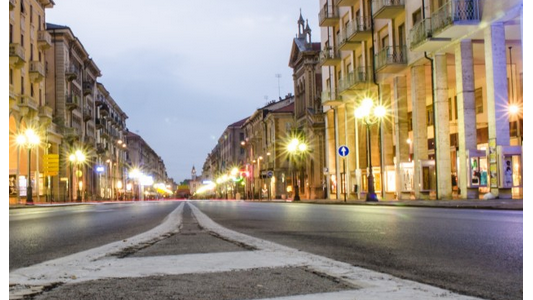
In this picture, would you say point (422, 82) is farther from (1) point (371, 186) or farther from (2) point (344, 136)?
(2) point (344, 136)

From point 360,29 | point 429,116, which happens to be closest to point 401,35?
point 360,29

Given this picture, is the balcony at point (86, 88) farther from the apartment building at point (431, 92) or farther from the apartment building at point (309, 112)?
the apartment building at point (431, 92)

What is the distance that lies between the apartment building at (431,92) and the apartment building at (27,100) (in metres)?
24.0

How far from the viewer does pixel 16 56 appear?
50125mm

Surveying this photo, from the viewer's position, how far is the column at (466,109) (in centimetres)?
2956

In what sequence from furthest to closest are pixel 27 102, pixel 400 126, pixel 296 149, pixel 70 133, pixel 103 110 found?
pixel 103 110, pixel 70 133, pixel 296 149, pixel 27 102, pixel 400 126

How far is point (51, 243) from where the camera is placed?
906 cm

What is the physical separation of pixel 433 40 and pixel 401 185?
10.0m

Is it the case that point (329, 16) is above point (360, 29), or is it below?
above

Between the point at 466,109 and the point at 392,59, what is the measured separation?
8.54 metres

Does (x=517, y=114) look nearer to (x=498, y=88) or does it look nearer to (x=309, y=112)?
(x=498, y=88)

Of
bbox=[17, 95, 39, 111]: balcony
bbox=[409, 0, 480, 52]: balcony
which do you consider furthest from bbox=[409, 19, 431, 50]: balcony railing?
bbox=[17, 95, 39, 111]: balcony

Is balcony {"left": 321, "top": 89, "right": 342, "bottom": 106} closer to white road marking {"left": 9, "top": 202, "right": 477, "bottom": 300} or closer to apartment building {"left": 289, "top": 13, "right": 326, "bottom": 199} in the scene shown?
apartment building {"left": 289, "top": 13, "right": 326, "bottom": 199}

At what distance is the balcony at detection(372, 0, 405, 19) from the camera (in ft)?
120
